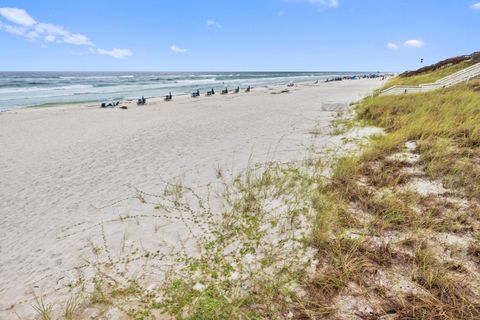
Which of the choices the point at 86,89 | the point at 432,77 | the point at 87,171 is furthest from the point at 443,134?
the point at 86,89

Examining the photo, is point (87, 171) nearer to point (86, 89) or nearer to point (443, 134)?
point (443, 134)

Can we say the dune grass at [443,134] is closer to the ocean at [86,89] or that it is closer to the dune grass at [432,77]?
the dune grass at [432,77]

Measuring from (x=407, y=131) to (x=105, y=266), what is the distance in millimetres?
7592

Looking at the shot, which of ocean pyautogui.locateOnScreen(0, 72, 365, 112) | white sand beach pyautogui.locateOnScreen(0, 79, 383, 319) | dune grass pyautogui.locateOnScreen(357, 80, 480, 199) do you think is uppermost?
ocean pyautogui.locateOnScreen(0, 72, 365, 112)

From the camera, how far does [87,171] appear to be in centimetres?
686

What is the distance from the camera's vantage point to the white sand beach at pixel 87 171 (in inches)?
139

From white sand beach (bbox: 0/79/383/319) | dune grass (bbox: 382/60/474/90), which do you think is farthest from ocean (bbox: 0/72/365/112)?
dune grass (bbox: 382/60/474/90)

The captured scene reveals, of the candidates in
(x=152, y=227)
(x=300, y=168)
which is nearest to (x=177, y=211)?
(x=152, y=227)

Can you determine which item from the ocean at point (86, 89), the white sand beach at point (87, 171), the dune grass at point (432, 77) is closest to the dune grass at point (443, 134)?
the white sand beach at point (87, 171)

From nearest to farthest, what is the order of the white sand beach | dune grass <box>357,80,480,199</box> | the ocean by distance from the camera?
1. the white sand beach
2. dune grass <box>357,80,480,199</box>
3. the ocean

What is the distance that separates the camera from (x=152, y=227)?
4176 millimetres

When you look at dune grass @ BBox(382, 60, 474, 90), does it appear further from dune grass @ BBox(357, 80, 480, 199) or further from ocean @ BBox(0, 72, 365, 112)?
ocean @ BBox(0, 72, 365, 112)

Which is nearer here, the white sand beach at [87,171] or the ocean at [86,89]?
the white sand beach at [87,171]

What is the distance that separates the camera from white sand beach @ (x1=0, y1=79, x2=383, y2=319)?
11.6 feet
